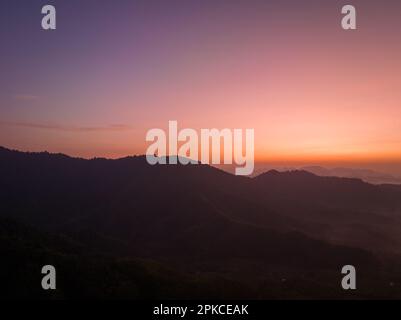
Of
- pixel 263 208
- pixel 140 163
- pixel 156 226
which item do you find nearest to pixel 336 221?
pixel 263 208

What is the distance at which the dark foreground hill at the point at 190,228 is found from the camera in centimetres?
3553

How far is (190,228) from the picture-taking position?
95.8m

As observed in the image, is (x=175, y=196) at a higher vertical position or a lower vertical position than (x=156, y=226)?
higher

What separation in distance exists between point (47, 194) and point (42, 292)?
138894mm

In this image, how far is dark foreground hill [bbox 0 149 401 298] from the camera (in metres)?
35.5

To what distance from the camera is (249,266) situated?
225ft
